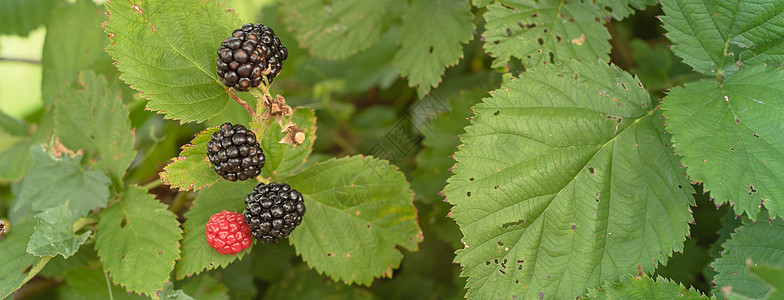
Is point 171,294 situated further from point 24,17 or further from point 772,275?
point 24,17

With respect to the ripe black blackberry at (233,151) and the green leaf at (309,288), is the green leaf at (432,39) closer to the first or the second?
the ripe black blackberry at (233,151)

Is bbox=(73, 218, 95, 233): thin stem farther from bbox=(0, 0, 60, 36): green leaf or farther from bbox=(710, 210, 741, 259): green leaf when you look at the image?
bbox=(710, 210, 741, 259): green leaf

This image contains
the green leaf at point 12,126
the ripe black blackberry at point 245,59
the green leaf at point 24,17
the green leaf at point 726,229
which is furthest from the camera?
the green leaf at point 24,17

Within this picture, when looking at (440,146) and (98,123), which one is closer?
(98,123)

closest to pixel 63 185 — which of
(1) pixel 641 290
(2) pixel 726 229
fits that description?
(1) pixel 641 290

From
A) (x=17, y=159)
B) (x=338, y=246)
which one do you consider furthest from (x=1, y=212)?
(x=338, y=246)

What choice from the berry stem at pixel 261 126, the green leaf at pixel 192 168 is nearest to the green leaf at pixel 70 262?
the green leaf at pixel 192 168
